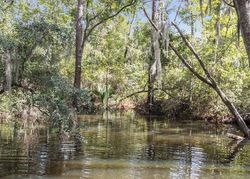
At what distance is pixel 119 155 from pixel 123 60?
74.8 feet

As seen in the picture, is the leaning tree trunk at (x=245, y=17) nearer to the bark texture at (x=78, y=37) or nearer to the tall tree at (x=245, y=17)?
the tall tree at (x=245, y=17)

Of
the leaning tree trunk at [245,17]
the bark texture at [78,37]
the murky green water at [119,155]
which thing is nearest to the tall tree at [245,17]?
the leaning tree trunk at [245,17]

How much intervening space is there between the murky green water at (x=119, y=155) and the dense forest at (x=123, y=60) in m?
1.07

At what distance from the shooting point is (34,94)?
33.6 feet

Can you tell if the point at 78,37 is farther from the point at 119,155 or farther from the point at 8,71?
the point at 8,71

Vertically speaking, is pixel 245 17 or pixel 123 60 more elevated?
pixel 123 60

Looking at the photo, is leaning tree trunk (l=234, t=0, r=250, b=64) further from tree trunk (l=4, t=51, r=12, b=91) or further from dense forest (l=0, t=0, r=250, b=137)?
tree trunk (l=4, t=51, r=12, b=91)

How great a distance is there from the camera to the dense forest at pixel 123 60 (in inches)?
418

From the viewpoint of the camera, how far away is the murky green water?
390 inches

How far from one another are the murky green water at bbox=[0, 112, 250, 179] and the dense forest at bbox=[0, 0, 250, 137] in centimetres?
107

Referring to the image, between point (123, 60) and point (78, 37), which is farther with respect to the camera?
point (123, 60)

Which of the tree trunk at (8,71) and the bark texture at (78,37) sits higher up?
the bark texture at (78,37)

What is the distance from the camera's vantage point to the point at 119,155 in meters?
12.1

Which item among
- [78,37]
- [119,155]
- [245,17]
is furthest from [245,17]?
[78,37]
